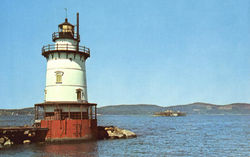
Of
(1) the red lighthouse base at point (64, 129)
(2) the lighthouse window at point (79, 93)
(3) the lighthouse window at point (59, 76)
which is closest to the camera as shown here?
(1) the red lighthouse base at point (64, 129)

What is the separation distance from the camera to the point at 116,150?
105ft

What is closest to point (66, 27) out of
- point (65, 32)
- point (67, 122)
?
point (65, 32)

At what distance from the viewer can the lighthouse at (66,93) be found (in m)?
35.2

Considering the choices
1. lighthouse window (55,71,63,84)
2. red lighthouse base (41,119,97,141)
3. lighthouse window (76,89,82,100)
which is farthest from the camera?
lighthouse window (76,89,82,100)

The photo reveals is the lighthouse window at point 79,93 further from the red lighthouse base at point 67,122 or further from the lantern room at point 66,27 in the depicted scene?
the lantern room at point 66,27

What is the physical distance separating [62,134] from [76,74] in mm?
8240

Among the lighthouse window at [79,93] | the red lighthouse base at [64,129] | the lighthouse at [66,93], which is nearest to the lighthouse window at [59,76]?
the lighthouse at [66,93]

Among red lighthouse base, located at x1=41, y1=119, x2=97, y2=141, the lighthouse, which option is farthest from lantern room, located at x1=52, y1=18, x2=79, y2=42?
red lighthouse base, located at x1=41, y1=119, x2=97, y2=141

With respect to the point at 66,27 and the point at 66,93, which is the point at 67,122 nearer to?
the point at 66,93

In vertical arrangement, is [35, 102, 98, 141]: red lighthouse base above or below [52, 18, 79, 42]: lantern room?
below

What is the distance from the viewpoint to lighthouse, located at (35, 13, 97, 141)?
115 feet

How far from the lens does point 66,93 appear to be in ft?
122

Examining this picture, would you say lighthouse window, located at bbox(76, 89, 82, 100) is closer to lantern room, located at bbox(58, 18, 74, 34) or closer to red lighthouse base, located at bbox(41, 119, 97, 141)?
red lighthouse base, located at bbox(41, 119, 97, 141)

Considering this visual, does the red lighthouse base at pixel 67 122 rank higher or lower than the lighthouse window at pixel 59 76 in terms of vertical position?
lower
